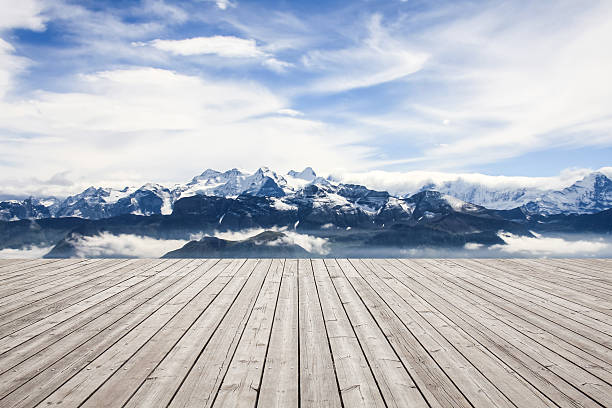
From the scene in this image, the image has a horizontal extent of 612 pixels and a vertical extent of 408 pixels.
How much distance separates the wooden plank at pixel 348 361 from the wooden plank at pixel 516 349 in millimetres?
1451

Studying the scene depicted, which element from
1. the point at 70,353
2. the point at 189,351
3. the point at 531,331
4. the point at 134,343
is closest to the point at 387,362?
the point at 189,351

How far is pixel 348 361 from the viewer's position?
4074 millimetres

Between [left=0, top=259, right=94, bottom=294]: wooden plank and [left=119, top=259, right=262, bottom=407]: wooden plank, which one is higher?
[left=0, top=259, right=94, bottom=294]: wooden plank

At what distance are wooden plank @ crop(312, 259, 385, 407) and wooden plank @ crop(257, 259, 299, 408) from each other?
407 mm

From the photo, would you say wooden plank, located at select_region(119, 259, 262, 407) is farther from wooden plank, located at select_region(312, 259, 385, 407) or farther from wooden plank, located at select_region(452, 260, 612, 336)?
wooden plank, located at select_region(452, 260, 612, 336)

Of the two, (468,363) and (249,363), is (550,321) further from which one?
(249,363)

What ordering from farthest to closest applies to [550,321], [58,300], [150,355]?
[58,300] → [550,321] → [150,355]

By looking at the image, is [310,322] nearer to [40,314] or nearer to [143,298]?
[143,298]

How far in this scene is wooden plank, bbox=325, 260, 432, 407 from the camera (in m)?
3.34

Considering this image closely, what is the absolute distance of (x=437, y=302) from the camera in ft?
21.4

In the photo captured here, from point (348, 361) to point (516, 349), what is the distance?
6.45ft


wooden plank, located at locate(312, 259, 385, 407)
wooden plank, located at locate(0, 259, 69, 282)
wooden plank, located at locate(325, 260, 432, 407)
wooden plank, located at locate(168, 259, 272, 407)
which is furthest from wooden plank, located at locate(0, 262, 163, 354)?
wooden plank, located at locate(325, 260, 432, 407)

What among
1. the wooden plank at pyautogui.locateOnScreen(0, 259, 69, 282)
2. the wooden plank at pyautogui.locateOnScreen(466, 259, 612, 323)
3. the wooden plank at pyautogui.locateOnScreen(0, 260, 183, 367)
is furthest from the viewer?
the wooden plank at pyautogui.locateOnScreen(0, 259, 69, 282)

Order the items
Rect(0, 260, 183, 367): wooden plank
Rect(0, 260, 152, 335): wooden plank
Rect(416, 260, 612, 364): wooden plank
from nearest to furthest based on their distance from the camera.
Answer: Rect(0, 260, 183, 367): wooden plank, Rect(416, 260, 612, 364): wooden plank, Rect(0, 260, 152, 335): wooden plank
